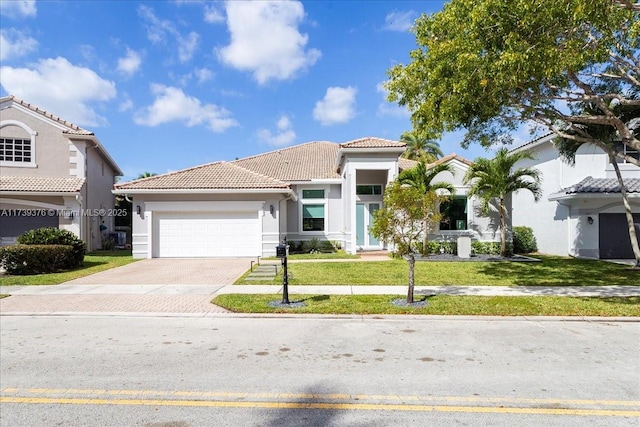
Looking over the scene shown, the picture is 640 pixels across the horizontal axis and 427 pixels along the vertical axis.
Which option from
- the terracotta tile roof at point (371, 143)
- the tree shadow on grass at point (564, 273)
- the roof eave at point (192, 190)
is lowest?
the tree shadow on grass at point (564, 273)

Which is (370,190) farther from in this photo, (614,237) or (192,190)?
(614,237)

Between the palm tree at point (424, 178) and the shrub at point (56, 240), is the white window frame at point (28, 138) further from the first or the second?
the palm tree at point (424, 178)

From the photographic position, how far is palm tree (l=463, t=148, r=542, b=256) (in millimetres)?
18016

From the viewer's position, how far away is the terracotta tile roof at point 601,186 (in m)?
18.6

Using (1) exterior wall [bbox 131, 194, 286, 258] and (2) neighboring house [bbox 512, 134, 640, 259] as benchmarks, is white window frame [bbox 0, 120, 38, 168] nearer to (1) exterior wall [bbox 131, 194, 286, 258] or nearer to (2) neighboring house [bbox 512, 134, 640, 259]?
(1) exterior wall [bbox 131, 194, 286, 258]

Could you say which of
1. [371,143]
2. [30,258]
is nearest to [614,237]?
[371,143]

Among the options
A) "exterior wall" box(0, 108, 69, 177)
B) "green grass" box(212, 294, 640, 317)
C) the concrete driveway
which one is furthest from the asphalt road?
"exterior wall" box(0, 108, 69, 177)

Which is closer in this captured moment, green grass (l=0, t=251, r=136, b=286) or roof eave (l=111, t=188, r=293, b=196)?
green grass (l=0, t=251, r=136, b=286)

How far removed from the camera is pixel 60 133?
21500 millimetres

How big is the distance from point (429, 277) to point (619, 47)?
776cm

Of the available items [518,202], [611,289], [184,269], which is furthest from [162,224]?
[518,202]

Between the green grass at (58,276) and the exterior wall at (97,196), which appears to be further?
the exterior wall at (97,196)

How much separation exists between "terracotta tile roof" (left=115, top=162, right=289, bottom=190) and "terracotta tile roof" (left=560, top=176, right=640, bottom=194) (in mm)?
13979

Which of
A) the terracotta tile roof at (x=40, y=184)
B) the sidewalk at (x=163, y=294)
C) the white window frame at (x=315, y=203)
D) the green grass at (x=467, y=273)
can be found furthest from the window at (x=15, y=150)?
the green grass at (x=467, y=273)
